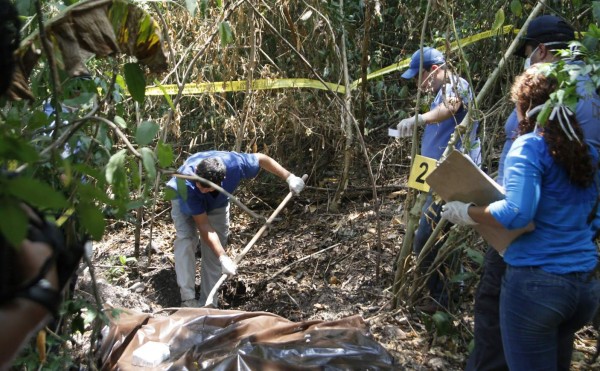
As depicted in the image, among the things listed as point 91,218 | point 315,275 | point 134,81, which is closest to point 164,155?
point 134,81

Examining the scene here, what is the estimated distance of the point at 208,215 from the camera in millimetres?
→ 5148

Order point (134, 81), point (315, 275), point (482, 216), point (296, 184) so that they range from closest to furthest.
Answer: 1. point (134, 81)
2. point (482, 216)
3. point (296, 184)
4. point (315, 275)

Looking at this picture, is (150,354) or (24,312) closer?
(24,312)

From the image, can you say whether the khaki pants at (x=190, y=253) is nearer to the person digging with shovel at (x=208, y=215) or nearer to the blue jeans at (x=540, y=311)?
the person digging with shovel at (x=208, y=215)

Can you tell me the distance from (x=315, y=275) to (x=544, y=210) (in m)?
2.88

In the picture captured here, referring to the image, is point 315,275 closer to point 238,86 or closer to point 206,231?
point 206,231

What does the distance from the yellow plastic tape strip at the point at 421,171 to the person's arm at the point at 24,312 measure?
109 inches

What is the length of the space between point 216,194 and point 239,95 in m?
1.92

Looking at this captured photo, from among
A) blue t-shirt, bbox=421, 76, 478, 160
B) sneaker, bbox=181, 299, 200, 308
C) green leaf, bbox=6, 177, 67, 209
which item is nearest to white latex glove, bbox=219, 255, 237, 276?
sneaker, bbox=181, 299, 200, 308

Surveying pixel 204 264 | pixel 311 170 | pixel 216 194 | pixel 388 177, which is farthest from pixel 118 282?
pixel 388 177

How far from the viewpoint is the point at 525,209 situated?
246 cm

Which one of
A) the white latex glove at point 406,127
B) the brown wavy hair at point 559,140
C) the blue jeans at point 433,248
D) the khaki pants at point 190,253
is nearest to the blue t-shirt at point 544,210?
the brown wavy hair at point 559,140

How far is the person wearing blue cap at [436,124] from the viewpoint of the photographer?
3990mm

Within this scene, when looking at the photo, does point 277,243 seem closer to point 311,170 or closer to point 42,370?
point 311,170
